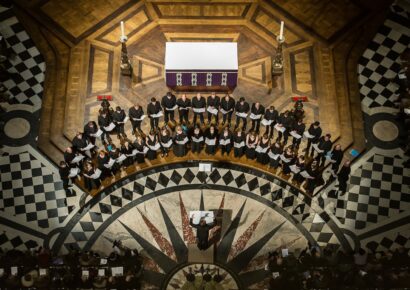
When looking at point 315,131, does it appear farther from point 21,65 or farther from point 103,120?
point 21,65

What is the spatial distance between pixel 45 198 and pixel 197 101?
197 inches

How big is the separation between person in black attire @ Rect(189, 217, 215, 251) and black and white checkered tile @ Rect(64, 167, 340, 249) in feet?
6.78

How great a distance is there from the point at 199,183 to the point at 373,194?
191 inches

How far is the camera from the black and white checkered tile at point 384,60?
1536 cm

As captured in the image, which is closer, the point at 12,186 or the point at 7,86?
A: the point at 12,186

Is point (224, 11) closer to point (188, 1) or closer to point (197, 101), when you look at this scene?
point (188, 1)

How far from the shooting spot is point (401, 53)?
1596 cm

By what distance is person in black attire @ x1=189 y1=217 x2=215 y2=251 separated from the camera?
1148 centimetres

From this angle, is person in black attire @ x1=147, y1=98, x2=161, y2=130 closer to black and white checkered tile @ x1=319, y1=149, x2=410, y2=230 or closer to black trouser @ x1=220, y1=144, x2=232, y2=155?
black trouser @ x1=220, y1=144, x2=232, y2=155

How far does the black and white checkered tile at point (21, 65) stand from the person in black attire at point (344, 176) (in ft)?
30.0

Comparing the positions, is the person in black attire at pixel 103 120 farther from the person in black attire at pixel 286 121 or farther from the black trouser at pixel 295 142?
the black trouser at pixel 295 142

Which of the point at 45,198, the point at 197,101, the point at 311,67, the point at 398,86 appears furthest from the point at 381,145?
the point at 45,198

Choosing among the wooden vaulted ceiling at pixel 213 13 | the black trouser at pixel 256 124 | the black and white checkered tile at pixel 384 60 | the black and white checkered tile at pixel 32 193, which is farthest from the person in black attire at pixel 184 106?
the black and white checkered tile at pixel 384 60

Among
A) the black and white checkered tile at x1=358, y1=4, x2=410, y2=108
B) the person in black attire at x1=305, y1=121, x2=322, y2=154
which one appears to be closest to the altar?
the person in black attire at x1=305, y1=121, x2=322, y2=154
